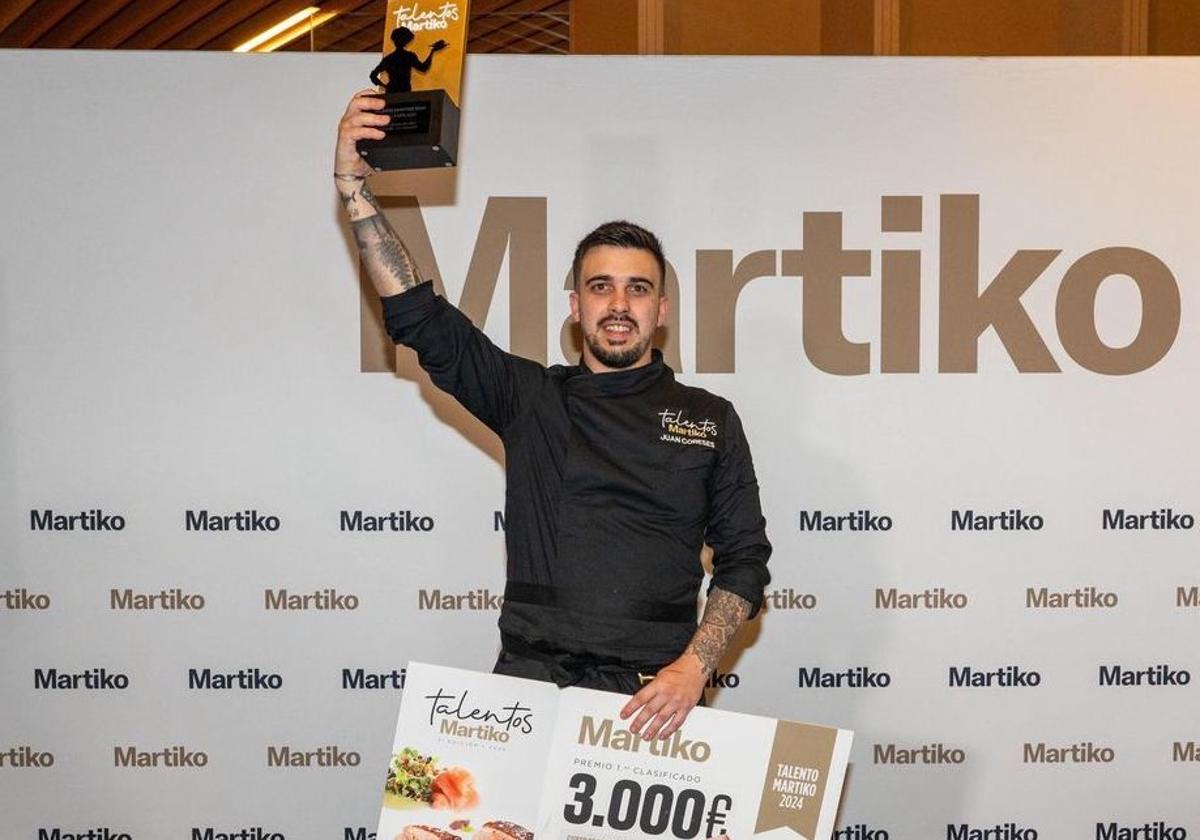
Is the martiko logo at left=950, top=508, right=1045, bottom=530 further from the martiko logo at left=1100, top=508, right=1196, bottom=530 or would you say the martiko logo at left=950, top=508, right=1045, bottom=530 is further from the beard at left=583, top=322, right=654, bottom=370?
the beard at left=583, top=322, right=654, bottom=370

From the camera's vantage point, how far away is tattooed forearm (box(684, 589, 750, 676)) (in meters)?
2.08

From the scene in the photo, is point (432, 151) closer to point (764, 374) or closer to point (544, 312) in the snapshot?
point (544, 312)

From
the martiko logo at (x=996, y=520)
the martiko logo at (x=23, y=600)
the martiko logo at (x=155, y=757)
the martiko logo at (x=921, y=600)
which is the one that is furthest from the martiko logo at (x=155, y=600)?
the martiko logo at (x=996, y=520)

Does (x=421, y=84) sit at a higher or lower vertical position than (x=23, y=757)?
higher

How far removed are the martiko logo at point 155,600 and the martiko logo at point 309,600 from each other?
0.60 feet

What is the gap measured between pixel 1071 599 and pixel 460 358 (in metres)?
1.91

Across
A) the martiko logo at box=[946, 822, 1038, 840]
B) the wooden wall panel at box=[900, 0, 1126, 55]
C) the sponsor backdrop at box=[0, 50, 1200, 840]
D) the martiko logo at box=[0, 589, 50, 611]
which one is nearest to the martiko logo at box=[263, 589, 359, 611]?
the sponsor backdrop at box=[0, 50, 1200, 840]

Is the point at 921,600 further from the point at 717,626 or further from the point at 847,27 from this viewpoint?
the point at 847,27

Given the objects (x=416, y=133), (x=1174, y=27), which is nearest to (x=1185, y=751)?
(x=1174, y=27)

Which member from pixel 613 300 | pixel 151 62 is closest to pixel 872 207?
pixel 613 300

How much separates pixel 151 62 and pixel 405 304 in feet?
4.49

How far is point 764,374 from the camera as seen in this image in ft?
9.89

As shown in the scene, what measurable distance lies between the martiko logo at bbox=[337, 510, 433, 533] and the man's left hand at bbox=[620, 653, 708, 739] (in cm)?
115

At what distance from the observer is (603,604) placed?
213 cm
